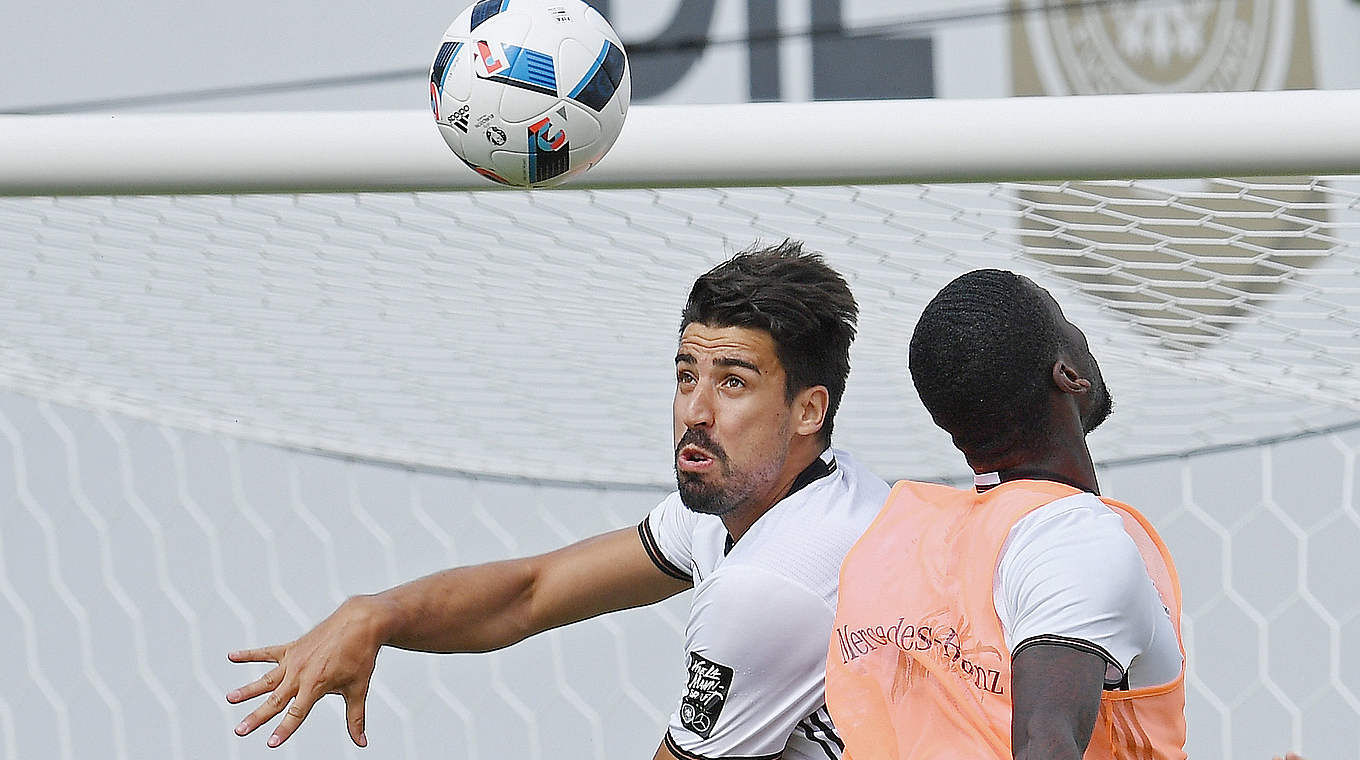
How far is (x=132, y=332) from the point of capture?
3.00 meters

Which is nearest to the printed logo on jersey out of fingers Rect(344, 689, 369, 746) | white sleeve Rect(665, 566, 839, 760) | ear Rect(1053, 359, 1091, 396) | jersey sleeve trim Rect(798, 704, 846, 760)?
white sleeve Rect(665, 566, 839, 760)

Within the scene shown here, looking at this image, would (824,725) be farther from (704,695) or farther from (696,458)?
(696,458)

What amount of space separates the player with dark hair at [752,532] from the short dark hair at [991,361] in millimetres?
430

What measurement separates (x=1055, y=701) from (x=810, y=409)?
752 millimetres

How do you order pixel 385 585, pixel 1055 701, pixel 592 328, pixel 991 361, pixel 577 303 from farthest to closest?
1. pixel 385 585
2. pixel 592 328
3. pixel 577 303
4. pixel 991 361
5. pixel 1055 701

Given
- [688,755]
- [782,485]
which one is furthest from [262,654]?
[782,485]

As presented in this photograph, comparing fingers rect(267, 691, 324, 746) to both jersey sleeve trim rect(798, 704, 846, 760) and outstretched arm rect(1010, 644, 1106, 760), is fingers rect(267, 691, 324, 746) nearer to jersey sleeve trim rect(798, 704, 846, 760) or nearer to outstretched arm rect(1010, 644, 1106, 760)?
jersey sleeve trim rect(798, 704, 846, 760)

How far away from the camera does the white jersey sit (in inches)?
69.1

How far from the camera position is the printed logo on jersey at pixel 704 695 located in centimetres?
178

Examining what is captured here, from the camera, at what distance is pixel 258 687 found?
1710mm

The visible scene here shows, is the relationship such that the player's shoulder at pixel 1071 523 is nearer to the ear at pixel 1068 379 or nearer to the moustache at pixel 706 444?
the ear at pixel 1068 379

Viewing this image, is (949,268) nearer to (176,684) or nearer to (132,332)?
(132,332)

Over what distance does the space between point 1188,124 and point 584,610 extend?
1.07 m

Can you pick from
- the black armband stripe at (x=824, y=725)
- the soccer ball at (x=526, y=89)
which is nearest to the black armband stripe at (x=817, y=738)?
the black armband stripe at (x=824, y=725)
